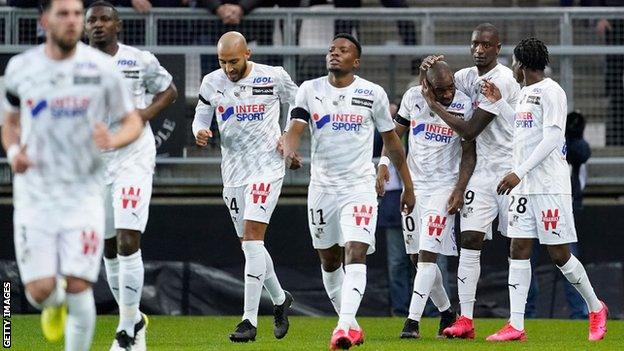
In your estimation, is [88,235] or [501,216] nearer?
[88,235]

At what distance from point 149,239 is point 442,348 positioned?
651cm

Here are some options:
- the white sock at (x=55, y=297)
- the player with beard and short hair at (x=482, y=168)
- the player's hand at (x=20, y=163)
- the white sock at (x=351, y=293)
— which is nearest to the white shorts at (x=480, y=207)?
the player with beard and short hair at (x=482, y=168)

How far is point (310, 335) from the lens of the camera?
13344 mm

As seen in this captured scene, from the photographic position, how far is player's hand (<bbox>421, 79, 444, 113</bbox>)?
12602 mm

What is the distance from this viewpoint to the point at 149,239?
17172 mm

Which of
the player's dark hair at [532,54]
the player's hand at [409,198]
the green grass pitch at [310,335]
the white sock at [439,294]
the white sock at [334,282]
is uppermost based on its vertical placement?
the player's dark hair at [532,54]

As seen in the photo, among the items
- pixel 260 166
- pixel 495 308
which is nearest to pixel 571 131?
pixel 495 308

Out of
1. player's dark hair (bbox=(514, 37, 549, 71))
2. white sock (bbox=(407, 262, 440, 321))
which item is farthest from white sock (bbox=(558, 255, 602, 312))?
player's dark hair (bbox=(514, 37, 549, 71))

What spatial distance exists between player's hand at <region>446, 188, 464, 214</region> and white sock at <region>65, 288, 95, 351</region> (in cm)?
487

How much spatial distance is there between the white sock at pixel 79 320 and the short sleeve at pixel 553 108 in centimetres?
505

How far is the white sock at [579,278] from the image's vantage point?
1249 cm

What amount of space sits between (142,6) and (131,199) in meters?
7.05

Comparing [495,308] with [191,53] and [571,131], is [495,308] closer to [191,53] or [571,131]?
[571,131]

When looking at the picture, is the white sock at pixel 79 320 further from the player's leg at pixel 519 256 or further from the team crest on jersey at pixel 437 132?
the team crest on jersey at pixel 437 132
